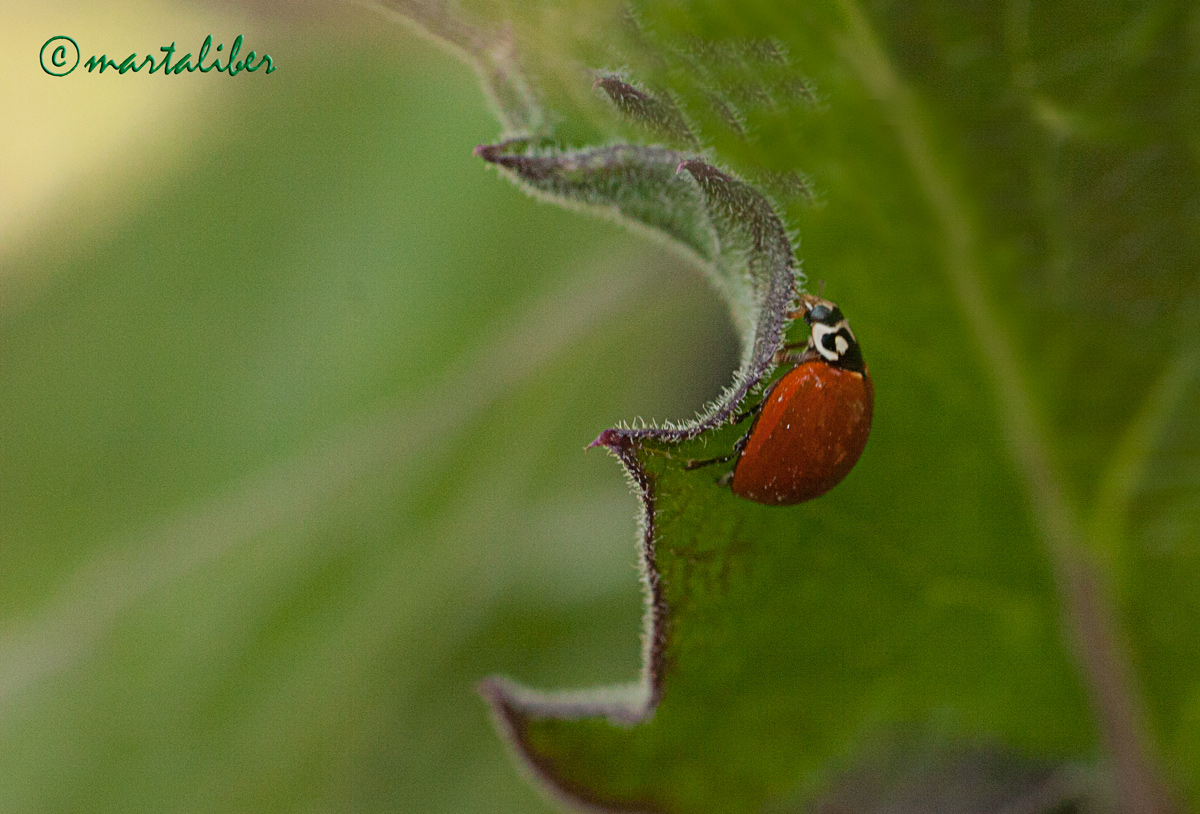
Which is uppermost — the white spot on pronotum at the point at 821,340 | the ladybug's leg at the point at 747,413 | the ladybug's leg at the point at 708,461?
the white spot on pronotum at the point at 821,340

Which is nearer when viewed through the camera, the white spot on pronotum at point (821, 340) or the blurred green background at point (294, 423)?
the white spot on pronotum at point (821, 340)

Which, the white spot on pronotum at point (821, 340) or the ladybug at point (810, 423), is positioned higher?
the white spot on pronotum at point (821, 340)

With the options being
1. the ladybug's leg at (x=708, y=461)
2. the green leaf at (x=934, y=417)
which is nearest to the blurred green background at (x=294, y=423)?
the green leaf at (x=934, y=417)

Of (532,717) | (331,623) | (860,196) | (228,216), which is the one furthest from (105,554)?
(860,196)

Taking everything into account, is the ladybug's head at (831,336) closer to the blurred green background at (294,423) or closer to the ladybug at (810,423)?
the ladybug at (810,423)

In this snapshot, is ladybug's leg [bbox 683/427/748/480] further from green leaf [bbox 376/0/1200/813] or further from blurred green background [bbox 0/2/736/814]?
blurred green background [bbox 0/2/736/814]

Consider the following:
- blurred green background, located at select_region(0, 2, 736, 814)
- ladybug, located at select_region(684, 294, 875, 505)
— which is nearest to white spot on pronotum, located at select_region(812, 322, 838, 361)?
ladybug, located at select_region(684, 294, 875, 505)
